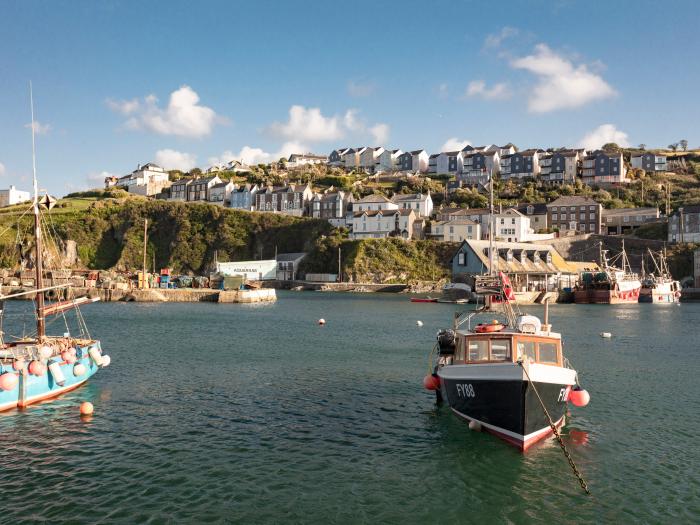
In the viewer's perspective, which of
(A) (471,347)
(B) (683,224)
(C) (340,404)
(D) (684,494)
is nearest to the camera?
Result: (D) (684,494)

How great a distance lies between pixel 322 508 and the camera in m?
13.4

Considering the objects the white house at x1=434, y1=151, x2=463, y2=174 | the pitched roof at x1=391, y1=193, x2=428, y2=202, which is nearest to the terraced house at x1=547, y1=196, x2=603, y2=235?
the pitched roof at x1=391, y1=193, x2=428, y2=202

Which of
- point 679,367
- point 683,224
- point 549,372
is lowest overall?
point 679,367

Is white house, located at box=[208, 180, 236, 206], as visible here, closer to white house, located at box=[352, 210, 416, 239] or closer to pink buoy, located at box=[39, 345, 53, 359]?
white house, located at box=[352, 210, 416, 239]

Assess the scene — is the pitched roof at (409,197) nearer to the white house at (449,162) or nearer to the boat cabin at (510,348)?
the white house at (449,162)

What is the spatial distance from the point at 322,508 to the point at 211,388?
1372 centimetres

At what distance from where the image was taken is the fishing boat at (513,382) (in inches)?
662

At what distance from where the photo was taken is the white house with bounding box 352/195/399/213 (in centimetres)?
14375

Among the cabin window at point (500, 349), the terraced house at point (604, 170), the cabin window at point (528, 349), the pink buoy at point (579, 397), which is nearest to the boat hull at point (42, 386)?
the cabin window at point (500, 349)

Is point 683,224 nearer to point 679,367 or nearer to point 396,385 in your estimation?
point 679,367

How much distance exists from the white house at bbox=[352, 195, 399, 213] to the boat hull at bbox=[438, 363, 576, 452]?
413ft

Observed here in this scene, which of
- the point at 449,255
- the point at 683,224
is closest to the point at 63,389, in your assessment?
the point at 449,255

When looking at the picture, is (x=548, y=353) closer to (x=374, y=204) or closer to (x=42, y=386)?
(x=42, y=386)

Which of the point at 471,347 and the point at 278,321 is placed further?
the point at 278,321
